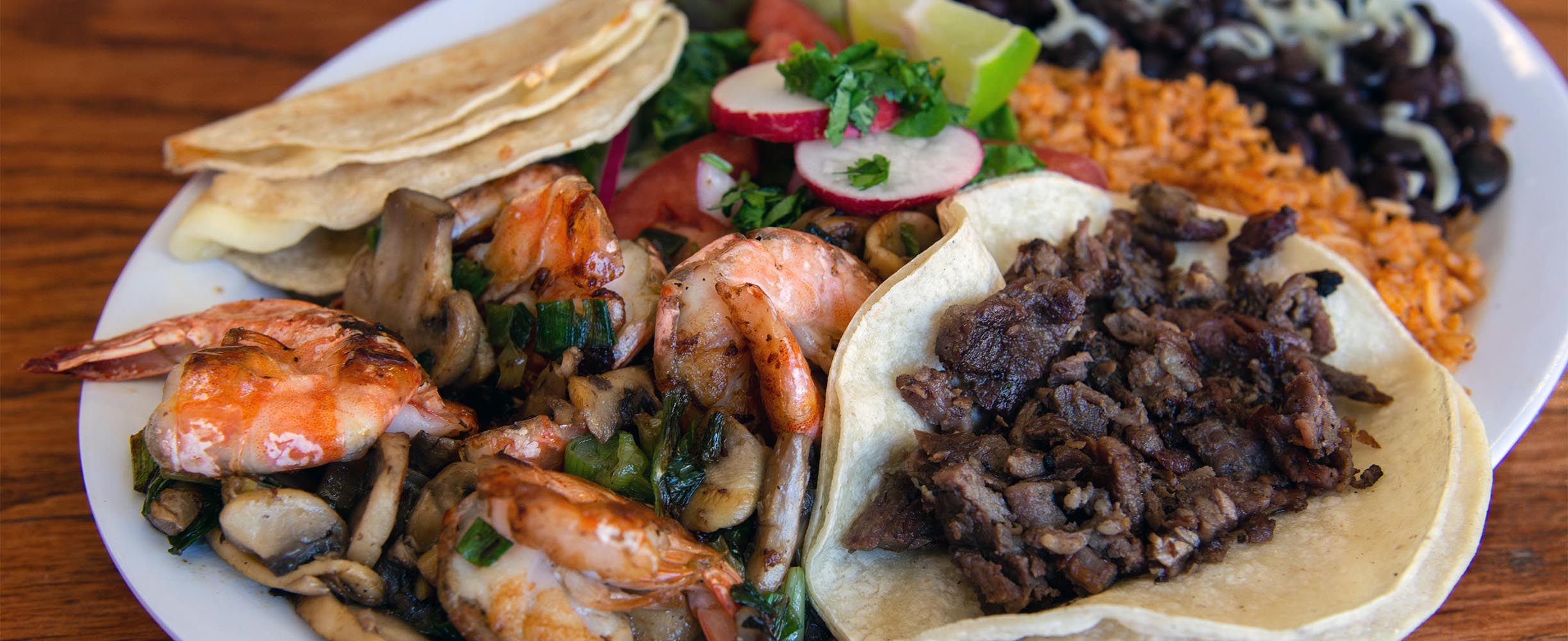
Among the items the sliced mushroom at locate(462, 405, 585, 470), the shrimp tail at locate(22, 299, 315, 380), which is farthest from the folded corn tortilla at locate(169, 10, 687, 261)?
the sliced mushroom at locate(462, 405, 585, 470)

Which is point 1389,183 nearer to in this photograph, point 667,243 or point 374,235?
point 667,243

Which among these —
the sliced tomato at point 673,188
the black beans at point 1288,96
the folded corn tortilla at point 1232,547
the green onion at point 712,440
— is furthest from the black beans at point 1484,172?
the green onion at point 712,440

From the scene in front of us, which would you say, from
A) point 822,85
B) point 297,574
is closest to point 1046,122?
point 822,85

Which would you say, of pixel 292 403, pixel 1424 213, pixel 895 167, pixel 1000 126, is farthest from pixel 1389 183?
pixel 292 403

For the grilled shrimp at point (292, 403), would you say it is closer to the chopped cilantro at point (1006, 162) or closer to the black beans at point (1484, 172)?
the chopped cilantro at point (1006, 162)

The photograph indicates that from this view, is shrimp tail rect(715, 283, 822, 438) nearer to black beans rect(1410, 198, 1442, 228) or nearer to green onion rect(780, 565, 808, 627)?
green onion rect(780, 565, 808, 627)

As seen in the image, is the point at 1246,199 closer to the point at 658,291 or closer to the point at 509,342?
the point at 658,291
